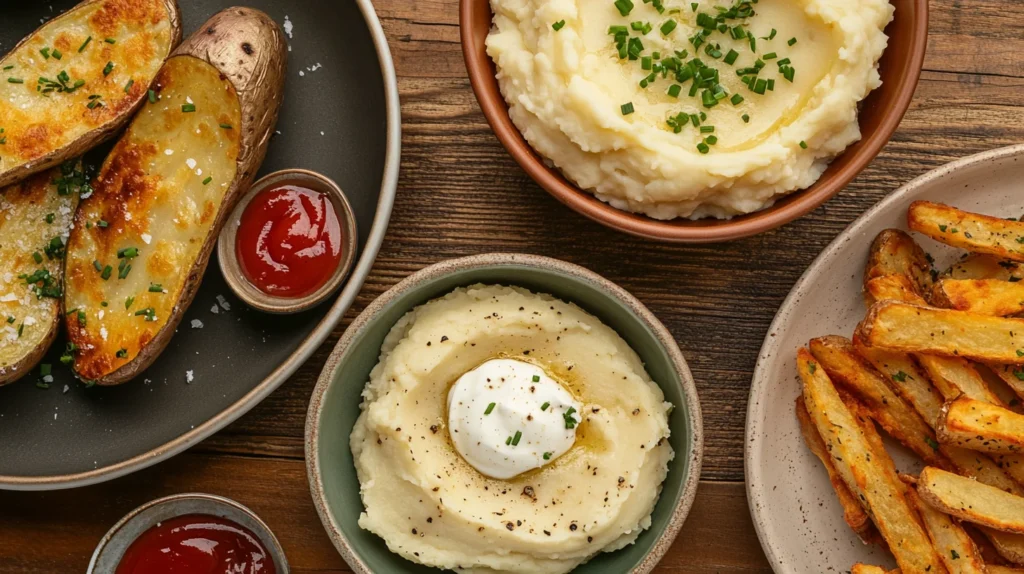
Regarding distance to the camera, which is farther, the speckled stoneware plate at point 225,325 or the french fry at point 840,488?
the speckled stoneware plate at point 225,325

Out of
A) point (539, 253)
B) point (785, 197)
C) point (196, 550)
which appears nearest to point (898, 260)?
point (785, 197)

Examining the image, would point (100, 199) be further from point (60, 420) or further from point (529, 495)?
point (529, 495)

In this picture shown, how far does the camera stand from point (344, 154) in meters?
3.43

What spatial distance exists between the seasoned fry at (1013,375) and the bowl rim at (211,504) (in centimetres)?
262

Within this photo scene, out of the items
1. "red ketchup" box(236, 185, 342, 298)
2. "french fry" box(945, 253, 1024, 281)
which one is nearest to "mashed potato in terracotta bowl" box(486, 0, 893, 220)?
"french fry" box(945, 253, 1024, 281)

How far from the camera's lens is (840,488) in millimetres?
3137

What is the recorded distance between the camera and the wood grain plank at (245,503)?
3.54 metres

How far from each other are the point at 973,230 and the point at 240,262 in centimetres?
255

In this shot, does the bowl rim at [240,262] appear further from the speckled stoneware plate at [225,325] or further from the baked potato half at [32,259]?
the baked potato half at [32,259]

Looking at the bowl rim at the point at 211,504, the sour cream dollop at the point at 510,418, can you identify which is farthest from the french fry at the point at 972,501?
the bowl rim at the point at 211,504

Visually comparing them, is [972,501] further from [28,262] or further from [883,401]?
[28,262]

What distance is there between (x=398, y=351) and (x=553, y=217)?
0.86m

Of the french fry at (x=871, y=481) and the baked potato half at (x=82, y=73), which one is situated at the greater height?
the baked potato half at (x=82, y=73)

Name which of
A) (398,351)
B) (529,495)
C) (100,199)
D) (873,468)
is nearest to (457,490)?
(529,495)
